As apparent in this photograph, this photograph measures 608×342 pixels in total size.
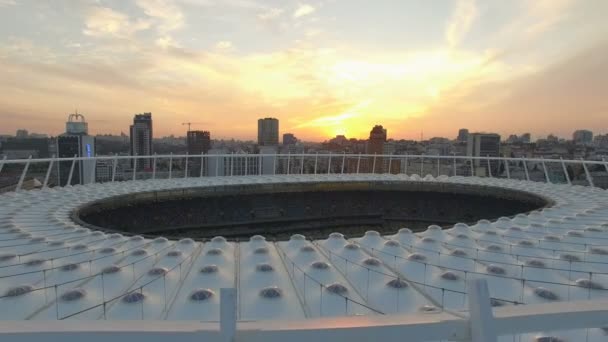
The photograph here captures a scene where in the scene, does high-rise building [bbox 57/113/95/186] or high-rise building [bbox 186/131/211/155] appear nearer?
high-rise building [bbox 57/113/95/186]

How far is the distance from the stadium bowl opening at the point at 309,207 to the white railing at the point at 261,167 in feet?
7.12

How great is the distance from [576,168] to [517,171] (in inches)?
146

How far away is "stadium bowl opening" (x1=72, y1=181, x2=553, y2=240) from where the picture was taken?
67.4ft

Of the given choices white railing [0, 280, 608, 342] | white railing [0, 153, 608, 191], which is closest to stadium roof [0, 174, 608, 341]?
white railing [0, 280, 608, 342]

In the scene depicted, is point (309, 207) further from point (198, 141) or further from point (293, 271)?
point (198, 141)

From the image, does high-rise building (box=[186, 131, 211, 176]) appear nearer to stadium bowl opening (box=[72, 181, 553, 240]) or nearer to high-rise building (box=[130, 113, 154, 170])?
high-rise building (box=[130, 113, 154, 170])

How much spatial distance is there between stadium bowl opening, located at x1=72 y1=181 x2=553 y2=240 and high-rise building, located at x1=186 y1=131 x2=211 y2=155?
2871 cm

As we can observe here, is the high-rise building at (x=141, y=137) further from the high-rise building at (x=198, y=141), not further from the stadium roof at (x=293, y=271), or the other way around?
the stadium roof at (x=293, y=271)

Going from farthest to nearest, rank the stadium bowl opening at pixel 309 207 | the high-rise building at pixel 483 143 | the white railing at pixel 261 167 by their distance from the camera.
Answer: the high-rise building at pixel 483 143 < the stadium bowl opening at pixel 309 207 < the white railing at pixel 261 167

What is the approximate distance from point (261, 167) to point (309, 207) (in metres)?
4.58

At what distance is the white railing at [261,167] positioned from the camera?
19.2m

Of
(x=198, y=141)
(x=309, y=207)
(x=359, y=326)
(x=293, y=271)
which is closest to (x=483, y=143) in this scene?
(x=309, y=207)

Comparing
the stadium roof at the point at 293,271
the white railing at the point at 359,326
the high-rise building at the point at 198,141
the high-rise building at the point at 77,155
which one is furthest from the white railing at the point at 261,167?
the high-rise building at the point at 198,141

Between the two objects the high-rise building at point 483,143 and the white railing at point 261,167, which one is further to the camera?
the high-rise building at point 483,143
